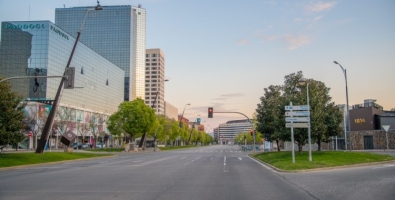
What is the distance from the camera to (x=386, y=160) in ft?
93.5

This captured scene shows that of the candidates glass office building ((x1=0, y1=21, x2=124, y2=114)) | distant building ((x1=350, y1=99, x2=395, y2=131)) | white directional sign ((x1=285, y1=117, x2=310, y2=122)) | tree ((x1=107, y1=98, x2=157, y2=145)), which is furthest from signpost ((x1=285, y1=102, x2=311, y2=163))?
glass office building ((x1=0, y1=21, x2=124, y2=114))

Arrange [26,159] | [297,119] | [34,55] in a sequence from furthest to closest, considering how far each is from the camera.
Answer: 1. [34,55]
2. [26,159]
3. [297,119]

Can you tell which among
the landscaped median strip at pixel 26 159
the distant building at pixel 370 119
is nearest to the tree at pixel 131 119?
the landscaped median strip at pixel 26 159

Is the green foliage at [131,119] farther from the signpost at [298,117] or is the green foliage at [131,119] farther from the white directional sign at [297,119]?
the white directional sign at [297,119]

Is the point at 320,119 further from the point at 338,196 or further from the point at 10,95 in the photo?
the point at 10,95

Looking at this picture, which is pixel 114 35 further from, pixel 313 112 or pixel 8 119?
pixel 313 112

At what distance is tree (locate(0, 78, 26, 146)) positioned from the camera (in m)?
31.4

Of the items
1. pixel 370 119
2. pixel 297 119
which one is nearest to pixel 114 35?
pixel 370 119

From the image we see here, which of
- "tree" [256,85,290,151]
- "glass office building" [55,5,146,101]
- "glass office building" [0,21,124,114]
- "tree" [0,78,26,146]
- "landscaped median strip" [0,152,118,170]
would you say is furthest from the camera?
"glass office building" [55,5,146,101]

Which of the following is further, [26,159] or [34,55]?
[34,55]

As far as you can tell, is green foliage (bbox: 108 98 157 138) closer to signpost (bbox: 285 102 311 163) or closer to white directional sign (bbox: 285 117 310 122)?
signpost (bbox: 285 102 311 163)

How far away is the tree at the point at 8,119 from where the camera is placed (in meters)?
31.4

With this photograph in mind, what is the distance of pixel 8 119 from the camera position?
105ft

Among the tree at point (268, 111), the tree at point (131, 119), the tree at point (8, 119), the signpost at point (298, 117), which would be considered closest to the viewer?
the signpost at point (298, 117)
